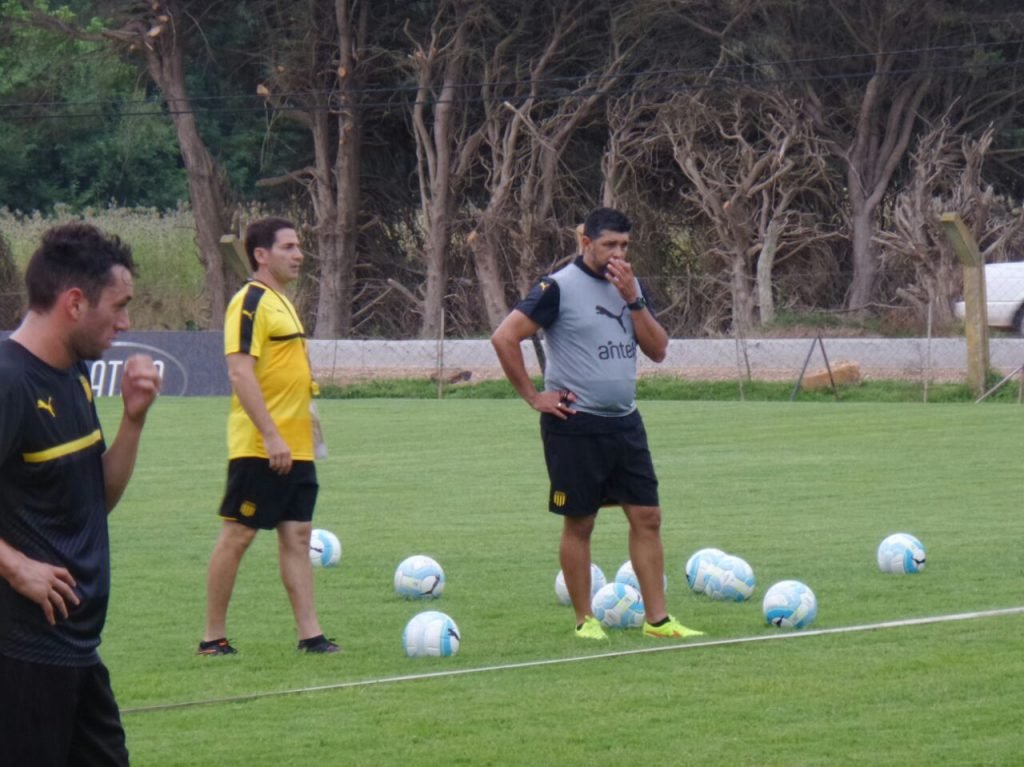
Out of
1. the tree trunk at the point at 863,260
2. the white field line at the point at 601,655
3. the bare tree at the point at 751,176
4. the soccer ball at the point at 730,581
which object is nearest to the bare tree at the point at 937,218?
the tree trunk at the point at 863,260

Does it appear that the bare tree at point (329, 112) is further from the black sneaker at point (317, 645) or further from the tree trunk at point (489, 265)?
the black sneaker at point (317, 645)

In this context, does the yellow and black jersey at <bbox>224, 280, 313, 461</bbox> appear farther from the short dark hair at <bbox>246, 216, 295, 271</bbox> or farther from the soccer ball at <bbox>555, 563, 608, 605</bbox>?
the soccer ball at <bbox>555, 563, 608, 605</bbox>

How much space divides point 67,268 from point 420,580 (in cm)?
562

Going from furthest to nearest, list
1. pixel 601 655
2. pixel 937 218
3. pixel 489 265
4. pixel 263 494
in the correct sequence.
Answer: pixel 489 265 → pixel 937 218 → pixel 263 494 → pixel 601 655

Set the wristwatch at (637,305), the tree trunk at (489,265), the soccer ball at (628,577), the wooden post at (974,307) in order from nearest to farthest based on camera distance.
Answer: the wristwatch at (637,305) < the soccer ball at (628,577) < the wooden post at (974,307) < the tree trunk at (489,265)

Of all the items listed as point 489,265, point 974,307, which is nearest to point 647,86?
point 489,265

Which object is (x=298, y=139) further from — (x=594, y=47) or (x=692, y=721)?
(x=692, y=721)

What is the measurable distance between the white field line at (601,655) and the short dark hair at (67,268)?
10.1ft

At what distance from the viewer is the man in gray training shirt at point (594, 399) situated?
27.5 feet

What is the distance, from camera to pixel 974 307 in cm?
2478

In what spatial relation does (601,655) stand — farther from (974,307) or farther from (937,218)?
(937,218)

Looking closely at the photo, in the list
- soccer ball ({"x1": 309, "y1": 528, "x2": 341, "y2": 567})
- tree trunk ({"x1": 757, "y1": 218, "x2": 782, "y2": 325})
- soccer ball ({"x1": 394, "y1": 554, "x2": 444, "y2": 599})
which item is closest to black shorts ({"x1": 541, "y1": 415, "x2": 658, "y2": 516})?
soccer ball ({"x1": 394, "y1": 554, "x2": 444, "y2": 599})

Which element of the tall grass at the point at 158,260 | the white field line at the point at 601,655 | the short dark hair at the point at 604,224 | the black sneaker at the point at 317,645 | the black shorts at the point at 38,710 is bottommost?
the white field line at the point at 601,655

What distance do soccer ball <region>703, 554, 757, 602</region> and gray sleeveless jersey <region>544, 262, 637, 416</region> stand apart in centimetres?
152
